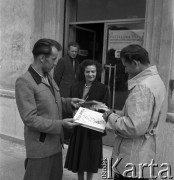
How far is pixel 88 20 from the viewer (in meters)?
5.70

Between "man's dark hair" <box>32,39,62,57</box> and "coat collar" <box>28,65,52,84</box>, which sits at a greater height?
"man's dark hair" <box>32,39,62,57</box>

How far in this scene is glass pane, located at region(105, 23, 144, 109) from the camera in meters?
5.20

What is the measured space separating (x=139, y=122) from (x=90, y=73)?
1.58 meters

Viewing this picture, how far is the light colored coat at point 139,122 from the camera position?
83.0 inches

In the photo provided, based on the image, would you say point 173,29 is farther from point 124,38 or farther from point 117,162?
point 117,162

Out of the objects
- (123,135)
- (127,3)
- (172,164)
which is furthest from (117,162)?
(127,3)

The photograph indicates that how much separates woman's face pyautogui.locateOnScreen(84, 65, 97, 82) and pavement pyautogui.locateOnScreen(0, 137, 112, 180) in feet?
5.39

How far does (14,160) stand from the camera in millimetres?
4926

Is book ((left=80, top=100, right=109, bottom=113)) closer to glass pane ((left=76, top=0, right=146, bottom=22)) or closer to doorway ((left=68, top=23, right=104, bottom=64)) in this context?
glass pane ((left=76, top=0, right=146, bottom=22))

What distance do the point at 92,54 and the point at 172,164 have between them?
3182 millimetres

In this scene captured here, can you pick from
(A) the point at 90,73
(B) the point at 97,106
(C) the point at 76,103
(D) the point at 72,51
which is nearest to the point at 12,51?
(D) the point at 72,51

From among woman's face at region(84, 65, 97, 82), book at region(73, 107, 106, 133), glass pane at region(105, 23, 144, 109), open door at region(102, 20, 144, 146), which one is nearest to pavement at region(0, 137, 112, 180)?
open door at region(102, 20, 144, 146)

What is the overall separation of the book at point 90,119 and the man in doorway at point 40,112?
94mm

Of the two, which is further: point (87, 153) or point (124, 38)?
point (124, 38)
